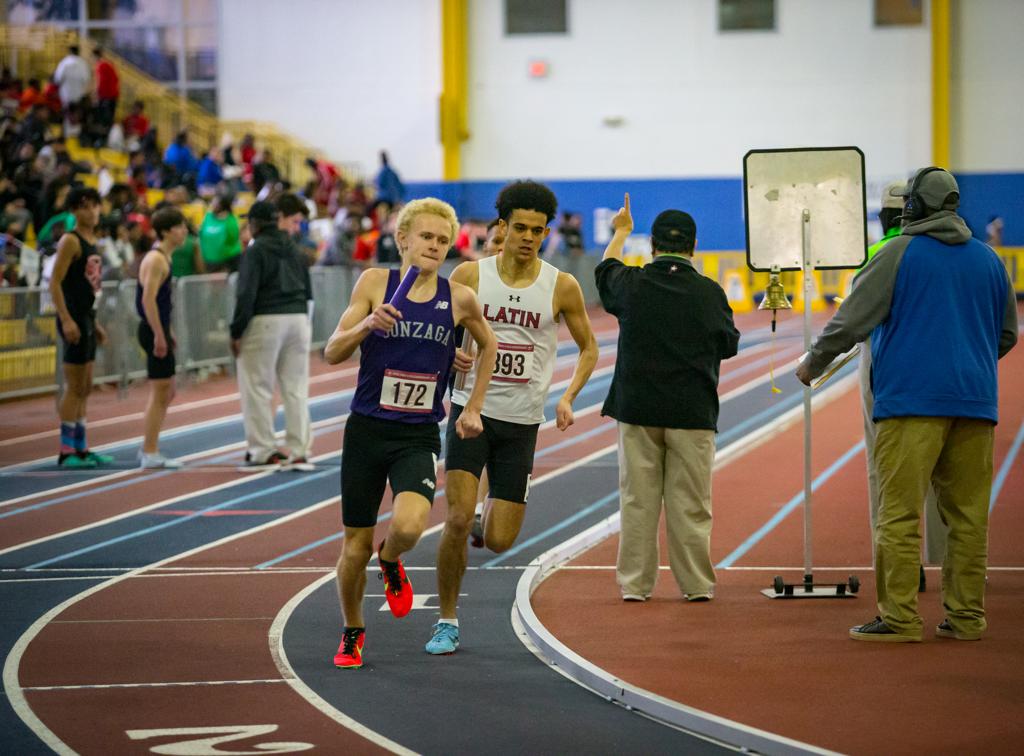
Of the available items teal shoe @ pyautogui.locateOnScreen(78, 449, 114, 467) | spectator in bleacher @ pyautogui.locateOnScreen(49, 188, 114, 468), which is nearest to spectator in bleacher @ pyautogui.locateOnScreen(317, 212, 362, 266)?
teal shoe @ pyautogui.locateOnScreen(78, 449, 114, 467)

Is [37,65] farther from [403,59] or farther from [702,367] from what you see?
[702,367]

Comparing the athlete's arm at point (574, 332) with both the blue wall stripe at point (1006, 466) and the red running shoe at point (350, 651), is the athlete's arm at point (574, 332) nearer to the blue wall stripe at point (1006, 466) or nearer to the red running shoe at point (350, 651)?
the red running shoe at point (350, 651)

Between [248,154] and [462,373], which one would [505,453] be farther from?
[248,154]

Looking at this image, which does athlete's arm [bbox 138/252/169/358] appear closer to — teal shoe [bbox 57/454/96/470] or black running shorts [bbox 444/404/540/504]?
teal shoe [bbox 57/454/96/470]

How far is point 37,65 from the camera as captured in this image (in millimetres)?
36906

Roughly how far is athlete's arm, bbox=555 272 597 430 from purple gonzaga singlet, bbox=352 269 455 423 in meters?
0.93

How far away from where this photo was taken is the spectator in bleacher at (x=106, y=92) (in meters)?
32.5

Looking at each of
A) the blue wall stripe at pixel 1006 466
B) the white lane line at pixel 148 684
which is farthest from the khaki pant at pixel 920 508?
the blue wall stripe at pixel 1006 466

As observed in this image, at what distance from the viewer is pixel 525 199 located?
24.6 ft

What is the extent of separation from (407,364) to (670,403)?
193 centimetres

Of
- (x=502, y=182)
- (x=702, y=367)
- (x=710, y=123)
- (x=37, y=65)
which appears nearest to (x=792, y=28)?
(x=710, y=123)

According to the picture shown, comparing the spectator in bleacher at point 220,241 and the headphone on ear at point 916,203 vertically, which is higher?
the spectator in bleacher at point 220,241

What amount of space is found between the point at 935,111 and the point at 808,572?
1342 inches

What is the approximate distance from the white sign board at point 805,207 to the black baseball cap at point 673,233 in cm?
46
